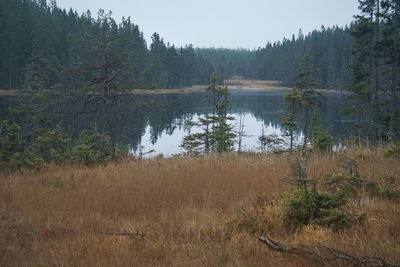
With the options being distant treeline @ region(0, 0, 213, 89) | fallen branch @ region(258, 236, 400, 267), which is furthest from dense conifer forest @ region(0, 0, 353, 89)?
fallen branch @ region(258, 236, 400, 267)

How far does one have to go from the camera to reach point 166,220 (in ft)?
14.6

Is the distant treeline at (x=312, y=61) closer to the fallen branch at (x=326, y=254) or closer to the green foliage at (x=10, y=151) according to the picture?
the green foliage at (x=10, y=151)

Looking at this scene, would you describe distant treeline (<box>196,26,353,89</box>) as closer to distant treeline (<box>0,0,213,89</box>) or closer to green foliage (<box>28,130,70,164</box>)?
distant treeline (<box>0,0,213,89</box>)

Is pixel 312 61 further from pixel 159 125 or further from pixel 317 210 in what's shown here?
pixel 317 210

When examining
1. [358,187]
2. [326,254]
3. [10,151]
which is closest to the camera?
[326,254]

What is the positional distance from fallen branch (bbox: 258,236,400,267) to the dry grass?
0.26 feet

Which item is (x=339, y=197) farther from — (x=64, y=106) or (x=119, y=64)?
(x=64, y=106)

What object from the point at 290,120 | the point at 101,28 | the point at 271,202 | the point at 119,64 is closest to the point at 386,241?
the point at 271,202

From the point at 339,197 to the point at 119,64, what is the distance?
1166 centimetres

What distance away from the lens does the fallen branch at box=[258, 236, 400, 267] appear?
291 cm

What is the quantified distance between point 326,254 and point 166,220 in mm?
1939

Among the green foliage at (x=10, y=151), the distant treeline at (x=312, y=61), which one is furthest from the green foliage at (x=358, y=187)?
the distant treeline at (x=312, y=61)

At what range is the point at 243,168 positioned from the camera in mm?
7250

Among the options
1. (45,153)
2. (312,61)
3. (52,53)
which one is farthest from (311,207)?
(312,61)
